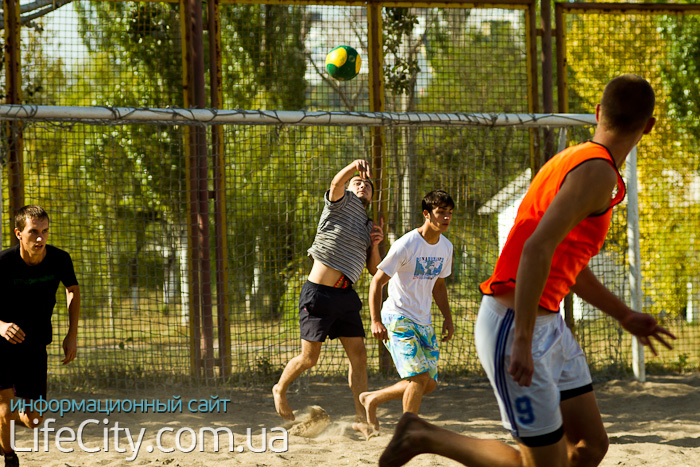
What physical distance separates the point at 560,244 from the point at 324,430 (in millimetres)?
3486

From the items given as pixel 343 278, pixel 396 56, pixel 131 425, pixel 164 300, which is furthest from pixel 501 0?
pixel 131 425

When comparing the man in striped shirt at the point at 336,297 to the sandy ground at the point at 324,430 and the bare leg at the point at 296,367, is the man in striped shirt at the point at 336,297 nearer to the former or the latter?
the bare leg at the point at 296,367

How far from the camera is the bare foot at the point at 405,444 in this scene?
2770 mm

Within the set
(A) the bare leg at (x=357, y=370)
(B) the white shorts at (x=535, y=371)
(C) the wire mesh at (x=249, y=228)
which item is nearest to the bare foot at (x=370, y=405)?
(A) the bare leg at (x=357, y=370)

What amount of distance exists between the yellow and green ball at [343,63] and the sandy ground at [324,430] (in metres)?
3.20

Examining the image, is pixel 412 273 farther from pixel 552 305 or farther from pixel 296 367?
pixel 552 305

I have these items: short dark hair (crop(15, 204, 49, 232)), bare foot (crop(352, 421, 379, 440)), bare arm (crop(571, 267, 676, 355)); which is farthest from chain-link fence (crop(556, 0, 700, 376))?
short dark hair (crop(15, 204, 49, 232))

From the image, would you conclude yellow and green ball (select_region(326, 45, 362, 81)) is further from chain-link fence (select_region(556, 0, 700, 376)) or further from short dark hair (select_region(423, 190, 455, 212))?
chain-link fence (select_region(556, 0, 700, 376))

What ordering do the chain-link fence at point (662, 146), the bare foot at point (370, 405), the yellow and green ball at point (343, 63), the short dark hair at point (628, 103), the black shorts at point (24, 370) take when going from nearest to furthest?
the short dark hair at point (628, 103) → the black shorts at point (24, 370) → the bare foot at point (370, 405) → the yellow and green ball at point (343, 63) → the chain-link fence at point (662, 146)

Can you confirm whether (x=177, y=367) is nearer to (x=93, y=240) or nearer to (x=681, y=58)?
(x=93, y=240)

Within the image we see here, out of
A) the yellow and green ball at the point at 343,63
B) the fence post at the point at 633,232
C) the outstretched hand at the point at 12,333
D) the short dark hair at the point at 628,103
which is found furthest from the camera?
the fence post at the point at 633,232

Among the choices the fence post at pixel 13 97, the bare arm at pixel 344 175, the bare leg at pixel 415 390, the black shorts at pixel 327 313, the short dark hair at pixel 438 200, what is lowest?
the bare leg at pixel 415 390

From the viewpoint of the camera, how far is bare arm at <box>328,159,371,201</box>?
476 cm

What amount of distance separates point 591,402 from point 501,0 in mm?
5984
